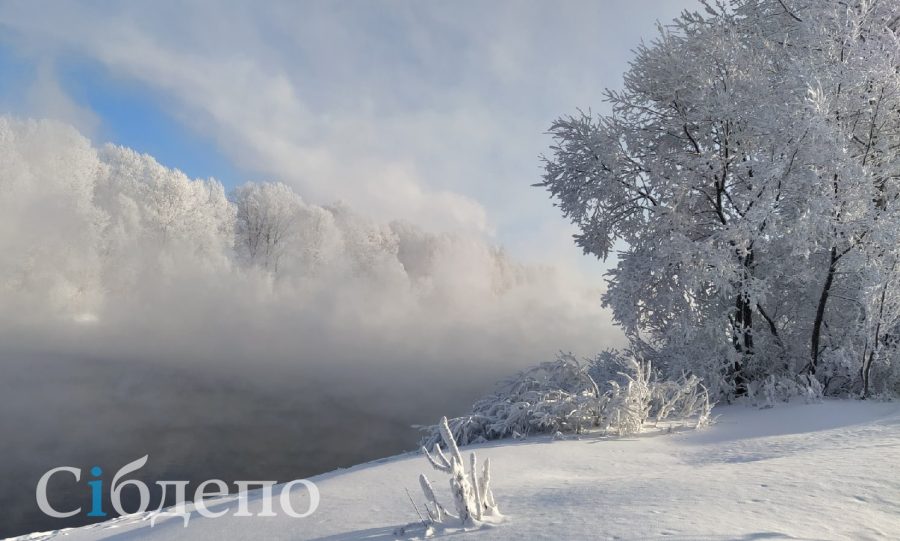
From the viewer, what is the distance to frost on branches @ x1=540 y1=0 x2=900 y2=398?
737 cm

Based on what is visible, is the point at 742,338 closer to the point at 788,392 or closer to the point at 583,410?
the point at 788,392

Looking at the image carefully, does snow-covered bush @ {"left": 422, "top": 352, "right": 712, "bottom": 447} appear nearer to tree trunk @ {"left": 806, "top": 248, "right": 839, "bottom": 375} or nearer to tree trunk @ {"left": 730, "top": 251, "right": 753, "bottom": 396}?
tree trunk @ {"left": 730, "top": 251, "right": 753, "bottom": 396}

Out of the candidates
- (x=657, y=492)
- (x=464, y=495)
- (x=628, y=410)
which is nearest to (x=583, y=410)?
(x=628, y=410)

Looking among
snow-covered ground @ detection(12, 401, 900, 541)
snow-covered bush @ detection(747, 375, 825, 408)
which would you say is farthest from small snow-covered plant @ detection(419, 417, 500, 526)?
snow-covered bush @ detection(747, 375, 825, 408)

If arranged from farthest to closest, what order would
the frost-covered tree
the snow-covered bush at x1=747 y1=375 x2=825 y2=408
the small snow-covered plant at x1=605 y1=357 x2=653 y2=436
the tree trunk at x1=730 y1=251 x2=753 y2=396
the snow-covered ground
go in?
the frost-covered tree
the tree trunk at x1=730 y1=251 x2=753 y2=396
the snow-covered bush at x1=747 y1=375 x2=825 y2=408
the small snow-covered plant at x1=605 y1=357 x2=653 y2=436
the snow-covered ground

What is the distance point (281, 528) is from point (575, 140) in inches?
362

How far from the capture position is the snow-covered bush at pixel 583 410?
6312mm

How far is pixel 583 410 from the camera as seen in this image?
21.6 ft

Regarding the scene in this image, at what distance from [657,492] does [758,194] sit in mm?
6557

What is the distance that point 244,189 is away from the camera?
45812 millimetres

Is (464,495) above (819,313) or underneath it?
underneath

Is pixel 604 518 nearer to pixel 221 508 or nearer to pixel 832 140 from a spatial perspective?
pixel 221 508

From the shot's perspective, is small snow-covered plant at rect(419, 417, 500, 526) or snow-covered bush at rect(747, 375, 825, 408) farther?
snow-covered bush at rect(747, 375, 825, 408)

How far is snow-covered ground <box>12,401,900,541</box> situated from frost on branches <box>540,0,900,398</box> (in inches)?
102
